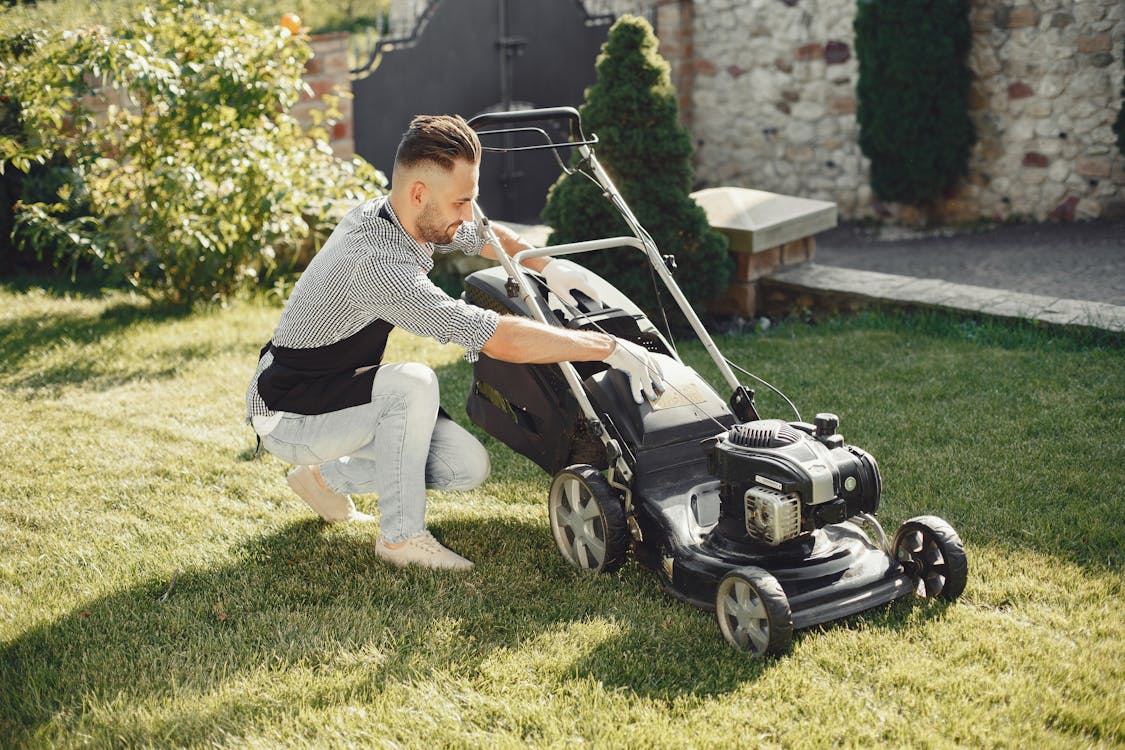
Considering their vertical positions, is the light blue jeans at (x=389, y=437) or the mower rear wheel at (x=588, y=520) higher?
the light blue jeans at (x=389, y=437)

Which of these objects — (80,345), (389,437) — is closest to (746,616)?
(389,437)

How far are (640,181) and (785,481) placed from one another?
3.32 m

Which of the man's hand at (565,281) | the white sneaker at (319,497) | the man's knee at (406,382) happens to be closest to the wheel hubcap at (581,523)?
the man's knee at (406,382)

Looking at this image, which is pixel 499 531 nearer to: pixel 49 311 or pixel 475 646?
pixel 475 646

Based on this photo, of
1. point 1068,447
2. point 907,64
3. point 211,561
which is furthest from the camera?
point 907,64

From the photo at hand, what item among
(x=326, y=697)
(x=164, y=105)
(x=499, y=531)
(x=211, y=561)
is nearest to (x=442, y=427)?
(x=499, y=531)

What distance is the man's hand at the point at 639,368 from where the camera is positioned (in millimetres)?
2957

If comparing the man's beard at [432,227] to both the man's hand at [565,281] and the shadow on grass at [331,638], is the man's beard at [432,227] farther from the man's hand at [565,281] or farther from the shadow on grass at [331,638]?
the shadow on grass at [331,638]

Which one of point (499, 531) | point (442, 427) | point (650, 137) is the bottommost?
point (499, 531)

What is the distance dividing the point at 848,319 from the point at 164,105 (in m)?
3.94

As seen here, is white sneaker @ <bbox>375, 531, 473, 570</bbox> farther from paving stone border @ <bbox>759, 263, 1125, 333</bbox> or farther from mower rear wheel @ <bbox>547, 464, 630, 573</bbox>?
paving stone border @ <bbox>759, 263, 1125, 333</bbox>

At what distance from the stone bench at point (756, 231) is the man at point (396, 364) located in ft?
9.26

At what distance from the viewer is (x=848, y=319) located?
227 inches

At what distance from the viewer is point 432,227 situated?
9.76ft
